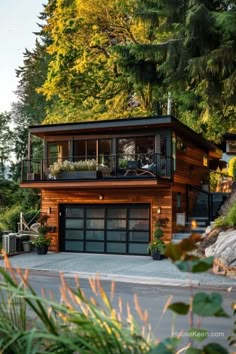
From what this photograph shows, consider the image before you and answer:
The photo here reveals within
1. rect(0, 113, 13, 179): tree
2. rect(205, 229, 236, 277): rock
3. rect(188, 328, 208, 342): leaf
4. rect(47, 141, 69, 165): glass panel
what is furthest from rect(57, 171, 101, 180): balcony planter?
rect(0, 113, 13, 179): tree

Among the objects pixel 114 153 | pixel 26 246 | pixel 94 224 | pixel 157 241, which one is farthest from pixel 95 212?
pixel 157 241

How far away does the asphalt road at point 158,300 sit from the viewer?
22.3 ft

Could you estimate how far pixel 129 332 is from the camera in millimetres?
2213

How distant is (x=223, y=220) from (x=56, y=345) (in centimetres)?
1509

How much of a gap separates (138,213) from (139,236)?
967mm

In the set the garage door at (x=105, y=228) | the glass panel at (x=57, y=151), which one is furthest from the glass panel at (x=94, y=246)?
the glass panel at (x=57, y=151)

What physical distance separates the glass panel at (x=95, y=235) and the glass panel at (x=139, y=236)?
137 centimetres

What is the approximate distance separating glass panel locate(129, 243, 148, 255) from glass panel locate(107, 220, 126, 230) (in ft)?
2.83

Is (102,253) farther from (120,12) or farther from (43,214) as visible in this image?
(120,12)

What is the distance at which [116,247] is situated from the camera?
20156 mm

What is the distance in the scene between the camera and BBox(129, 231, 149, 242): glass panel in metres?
19.6

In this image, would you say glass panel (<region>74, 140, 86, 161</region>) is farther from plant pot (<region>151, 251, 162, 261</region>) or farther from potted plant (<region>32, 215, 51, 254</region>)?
plant pot (<region>151, 251, 162, 261</region>)

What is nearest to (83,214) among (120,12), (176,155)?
(176,155)

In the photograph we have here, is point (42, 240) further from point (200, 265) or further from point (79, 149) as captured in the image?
point (200, 265)
